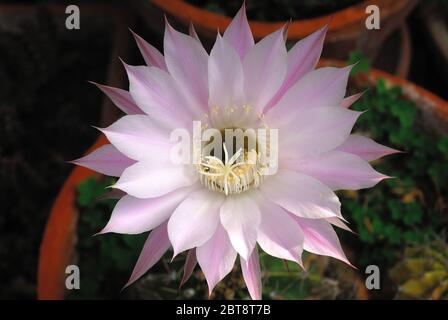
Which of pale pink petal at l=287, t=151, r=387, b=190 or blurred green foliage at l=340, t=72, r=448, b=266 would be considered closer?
pale pink petal at l=287, t=151, r=387, b=190

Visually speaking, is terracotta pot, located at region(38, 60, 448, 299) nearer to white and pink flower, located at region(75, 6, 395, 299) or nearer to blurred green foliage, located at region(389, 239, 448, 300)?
blurred green foliage, located at region(389, 239, 448, 300)

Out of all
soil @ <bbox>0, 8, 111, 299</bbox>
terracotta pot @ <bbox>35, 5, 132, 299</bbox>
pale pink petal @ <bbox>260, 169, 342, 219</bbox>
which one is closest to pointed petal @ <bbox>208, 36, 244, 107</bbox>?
pale pink petal @ <bbox>260, 169, 342, 219</bbox>

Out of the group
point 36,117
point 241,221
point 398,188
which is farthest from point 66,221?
point 398,188

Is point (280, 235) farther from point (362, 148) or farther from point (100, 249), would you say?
point (100, 249)
